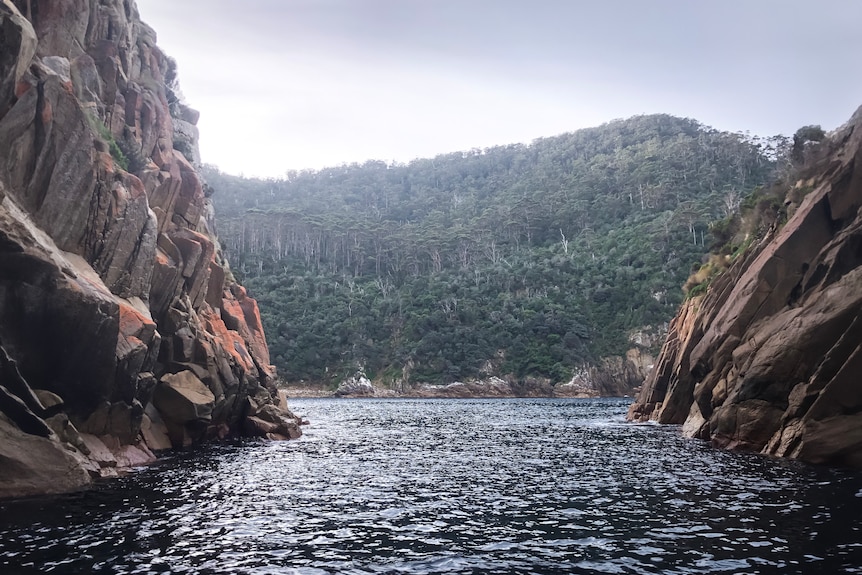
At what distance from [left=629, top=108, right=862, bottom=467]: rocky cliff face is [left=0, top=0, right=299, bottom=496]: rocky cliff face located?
34971 millimetres

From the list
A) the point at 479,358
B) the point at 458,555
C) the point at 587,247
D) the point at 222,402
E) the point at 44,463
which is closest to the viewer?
the point at 458,555

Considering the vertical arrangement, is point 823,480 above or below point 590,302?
below

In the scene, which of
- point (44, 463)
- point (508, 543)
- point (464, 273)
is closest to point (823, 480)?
point (508, 543)

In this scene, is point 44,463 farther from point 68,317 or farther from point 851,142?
point 851,142

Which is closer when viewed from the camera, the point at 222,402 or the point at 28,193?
the point at 28,193

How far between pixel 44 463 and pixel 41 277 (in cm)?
843

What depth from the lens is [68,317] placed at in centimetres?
A: 2775

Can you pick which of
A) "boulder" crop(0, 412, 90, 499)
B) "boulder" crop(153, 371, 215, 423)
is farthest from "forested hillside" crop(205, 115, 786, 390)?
"boulder" crop(0, 412, 90, 499)

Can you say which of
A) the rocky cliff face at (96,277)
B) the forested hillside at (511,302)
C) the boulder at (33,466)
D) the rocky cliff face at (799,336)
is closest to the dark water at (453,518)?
the boulder at (33,466)

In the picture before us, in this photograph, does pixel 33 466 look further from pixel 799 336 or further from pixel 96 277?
pixel 799 336

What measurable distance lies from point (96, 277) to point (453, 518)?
2450 centimetres

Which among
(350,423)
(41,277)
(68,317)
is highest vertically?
(41,277)

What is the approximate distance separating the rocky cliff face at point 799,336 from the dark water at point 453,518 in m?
3.06

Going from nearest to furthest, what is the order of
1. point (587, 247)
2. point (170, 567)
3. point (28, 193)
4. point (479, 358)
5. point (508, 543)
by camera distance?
point (170, 567)
point (508, 543)
point (28, 193)
point (479, 358)
point (587, 247)
